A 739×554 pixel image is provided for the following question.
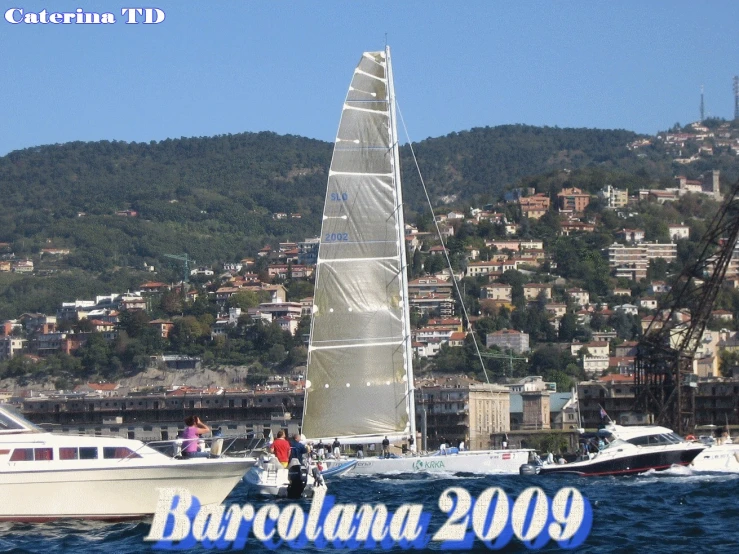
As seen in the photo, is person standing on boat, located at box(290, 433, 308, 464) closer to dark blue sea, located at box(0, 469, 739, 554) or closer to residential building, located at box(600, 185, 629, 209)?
dark blue sea, located at box(0, 469, 739, 554)

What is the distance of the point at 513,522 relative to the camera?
2192 centimetres

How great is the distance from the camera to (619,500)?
2827cm

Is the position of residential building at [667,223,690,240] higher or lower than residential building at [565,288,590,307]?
higher

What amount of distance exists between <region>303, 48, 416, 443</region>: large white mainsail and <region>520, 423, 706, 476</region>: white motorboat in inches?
159

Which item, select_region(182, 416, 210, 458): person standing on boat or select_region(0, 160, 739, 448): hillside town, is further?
select_region(0, 160, 739, 448): hillside town

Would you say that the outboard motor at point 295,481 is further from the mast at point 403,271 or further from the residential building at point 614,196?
the residential building at point 614,196

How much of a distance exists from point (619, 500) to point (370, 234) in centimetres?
1179

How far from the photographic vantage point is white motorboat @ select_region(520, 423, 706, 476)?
Answer: 121ft

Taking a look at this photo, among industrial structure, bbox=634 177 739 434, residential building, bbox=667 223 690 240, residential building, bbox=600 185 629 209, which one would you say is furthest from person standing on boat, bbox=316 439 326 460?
residential building, bbox=600 185 629 209

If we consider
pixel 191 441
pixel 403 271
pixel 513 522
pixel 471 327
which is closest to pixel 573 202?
pixel 471 327

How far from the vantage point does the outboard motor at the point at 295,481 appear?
28688 millimetres

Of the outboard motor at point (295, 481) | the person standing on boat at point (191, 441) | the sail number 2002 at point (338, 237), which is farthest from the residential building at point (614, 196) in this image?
the person standing on boat at point (191, 441)

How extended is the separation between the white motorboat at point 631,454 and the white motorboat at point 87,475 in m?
14.8

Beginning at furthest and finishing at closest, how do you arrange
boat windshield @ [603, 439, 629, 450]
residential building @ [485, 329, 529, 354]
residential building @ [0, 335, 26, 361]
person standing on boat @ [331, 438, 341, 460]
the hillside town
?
1. residential building @ [0, 335, 26, 361]
2. residential building @ [485, 329, 529, 354]
3. the hillside town
4. person standing on boat @ [331, 438, 341, 460]
5. boat windshield @ [603, 439, 629, 450]
